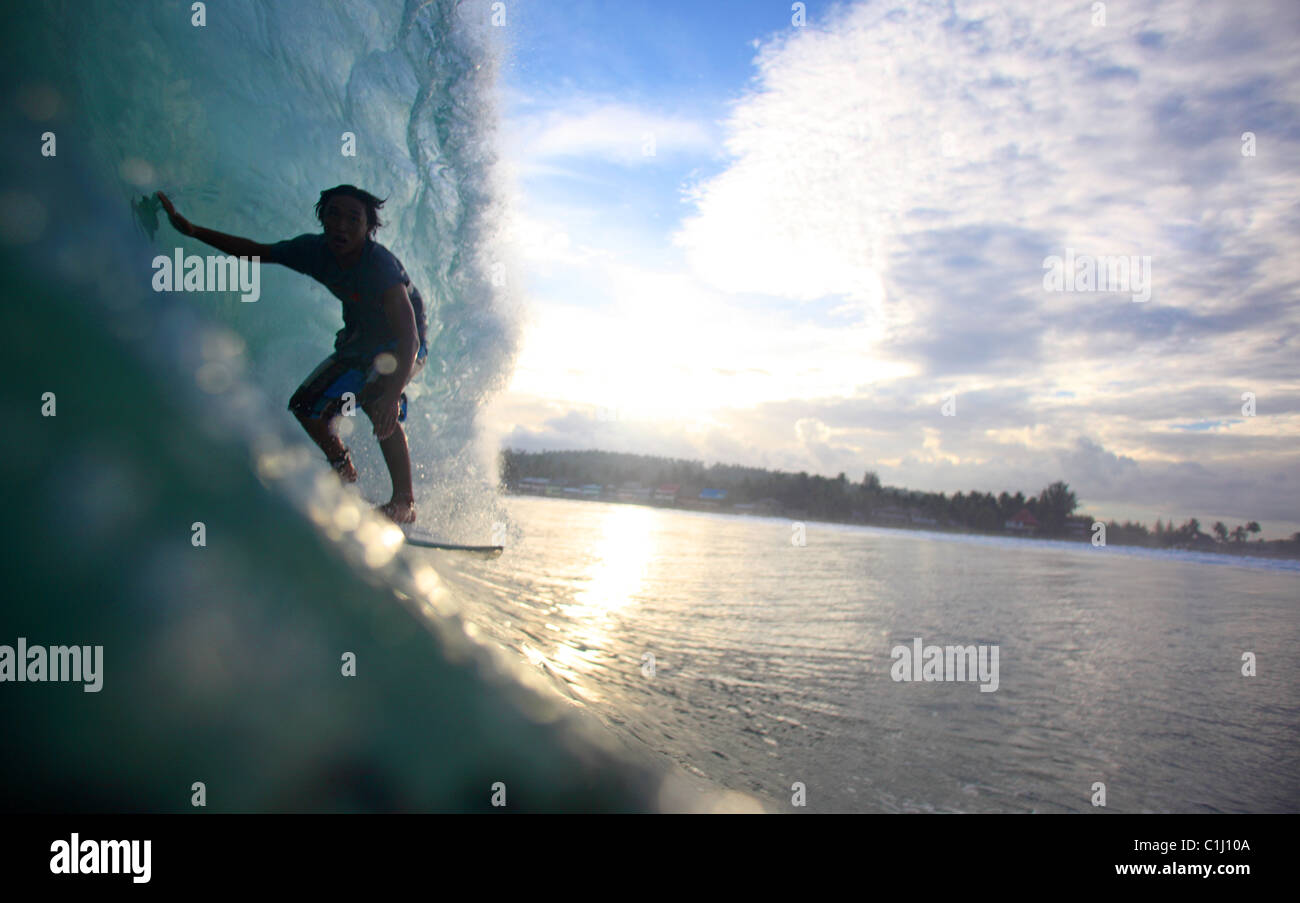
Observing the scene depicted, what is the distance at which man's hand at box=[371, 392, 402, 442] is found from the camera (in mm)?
3115

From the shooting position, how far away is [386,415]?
3.16 m

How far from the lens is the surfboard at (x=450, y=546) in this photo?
4.84 meters

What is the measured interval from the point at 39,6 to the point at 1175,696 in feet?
21.8

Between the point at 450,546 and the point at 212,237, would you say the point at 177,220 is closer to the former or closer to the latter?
the point at 212,237

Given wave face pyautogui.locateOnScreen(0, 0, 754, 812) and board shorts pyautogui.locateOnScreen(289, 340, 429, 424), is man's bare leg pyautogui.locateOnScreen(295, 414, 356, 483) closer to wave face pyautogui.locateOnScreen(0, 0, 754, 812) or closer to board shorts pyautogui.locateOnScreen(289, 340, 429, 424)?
board shorts pyautogui.locateOnScreen(289, 340, 429, 424)

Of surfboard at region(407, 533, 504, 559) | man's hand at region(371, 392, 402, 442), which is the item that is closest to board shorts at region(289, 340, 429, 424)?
man's hand at region(371, 392, 402, 442)

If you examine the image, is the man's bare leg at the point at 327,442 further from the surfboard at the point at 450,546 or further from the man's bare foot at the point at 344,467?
the surfboard at the point at 450,546

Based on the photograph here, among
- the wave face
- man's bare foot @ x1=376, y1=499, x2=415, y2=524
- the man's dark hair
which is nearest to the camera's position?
the wave face

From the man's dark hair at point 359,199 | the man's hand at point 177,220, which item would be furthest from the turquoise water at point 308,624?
the man's dark hair at point 359,199

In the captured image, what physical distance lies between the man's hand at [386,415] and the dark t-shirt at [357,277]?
0.31m

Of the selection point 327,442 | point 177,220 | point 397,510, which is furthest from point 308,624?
point 177,220
